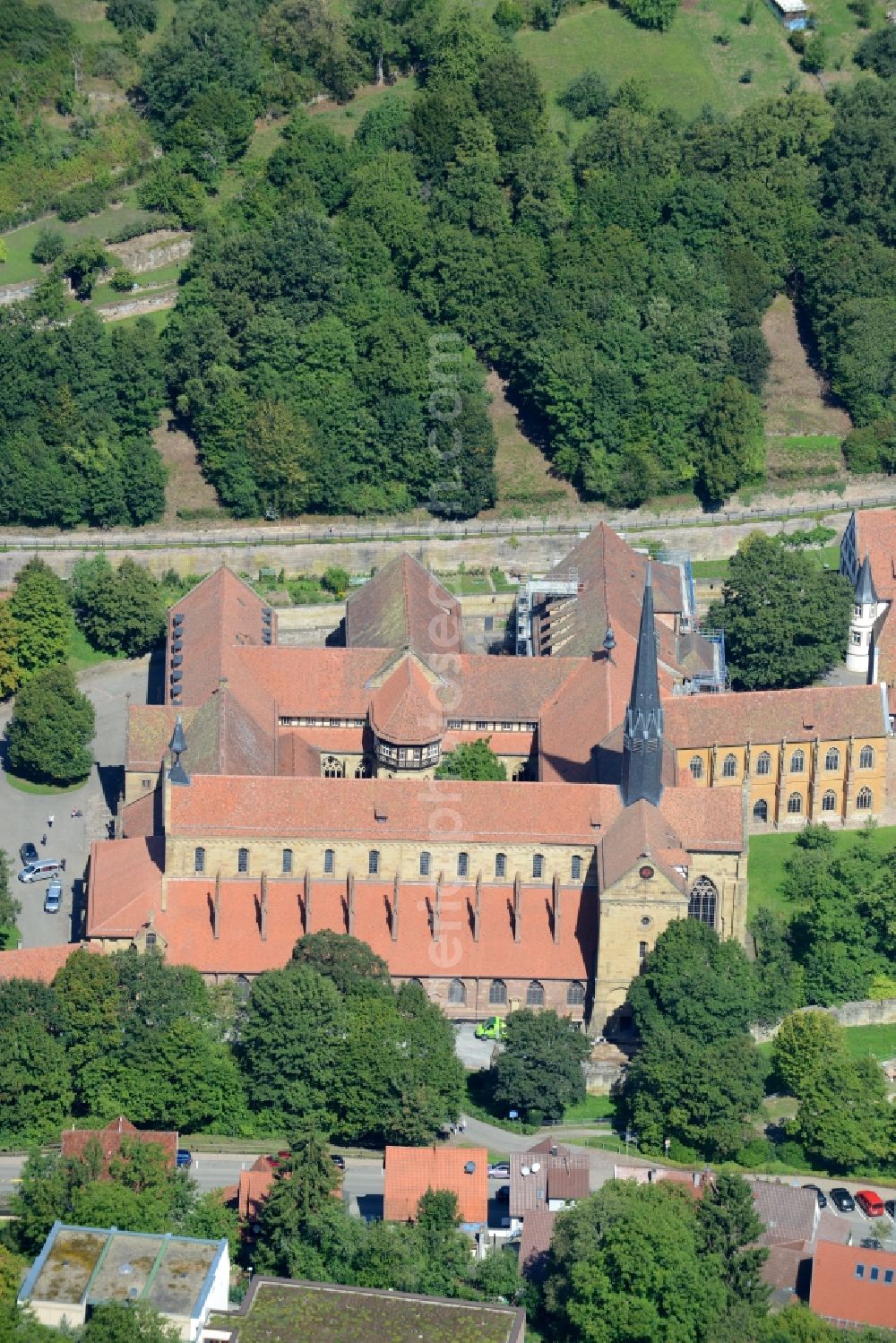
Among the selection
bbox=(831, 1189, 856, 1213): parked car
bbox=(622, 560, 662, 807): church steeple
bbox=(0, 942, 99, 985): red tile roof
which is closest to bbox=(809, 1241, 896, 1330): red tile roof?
bbox=(831, 1189, 856, 1213): parked car

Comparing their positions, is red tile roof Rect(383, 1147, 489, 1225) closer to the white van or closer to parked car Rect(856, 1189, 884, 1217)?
parked car Rect(856, 1189, 884, 1217)

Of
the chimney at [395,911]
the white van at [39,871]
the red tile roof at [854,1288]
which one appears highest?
the white van at [39,871]

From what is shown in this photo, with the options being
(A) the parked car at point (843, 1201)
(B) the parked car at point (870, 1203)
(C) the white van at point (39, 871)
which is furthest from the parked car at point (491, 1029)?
(C) the white van at point (39, 871)

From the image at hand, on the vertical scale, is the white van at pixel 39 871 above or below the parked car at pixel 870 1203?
above

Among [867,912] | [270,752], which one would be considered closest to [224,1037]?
[270,752]

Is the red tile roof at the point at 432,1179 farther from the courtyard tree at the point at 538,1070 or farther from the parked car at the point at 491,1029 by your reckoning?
the parked car at the point at 491,1029

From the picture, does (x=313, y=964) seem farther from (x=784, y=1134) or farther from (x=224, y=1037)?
(x=784, y=1134)

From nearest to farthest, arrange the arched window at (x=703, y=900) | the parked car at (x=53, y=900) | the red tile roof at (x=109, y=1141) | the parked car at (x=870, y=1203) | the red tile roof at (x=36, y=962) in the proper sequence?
the red tile roof at (x=109, y=1141)
the parked car at (x=870, y=1203)
the red tile roof at (x=36, y=962)
the arched window at (x=703, y=900)
the parked car at (x=53, y=900)
